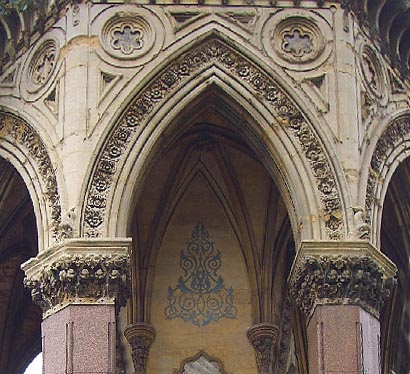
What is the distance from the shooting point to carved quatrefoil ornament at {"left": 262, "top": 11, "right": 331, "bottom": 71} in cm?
2348

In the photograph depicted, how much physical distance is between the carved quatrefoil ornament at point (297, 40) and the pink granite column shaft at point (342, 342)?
→ 338 centimetres

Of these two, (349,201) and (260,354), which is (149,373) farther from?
(349,201)

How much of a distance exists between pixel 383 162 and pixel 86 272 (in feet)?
14.6

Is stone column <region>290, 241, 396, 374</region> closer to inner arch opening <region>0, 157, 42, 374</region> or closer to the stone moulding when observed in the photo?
the stone moulding

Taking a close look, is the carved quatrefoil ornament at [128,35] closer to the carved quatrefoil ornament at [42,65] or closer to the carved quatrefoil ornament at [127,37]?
the carved quatrefoil ornament at [127,37]

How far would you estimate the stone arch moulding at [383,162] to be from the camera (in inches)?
909

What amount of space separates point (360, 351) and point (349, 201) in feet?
6.52

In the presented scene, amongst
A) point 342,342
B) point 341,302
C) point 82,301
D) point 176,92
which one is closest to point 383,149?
point 341,302

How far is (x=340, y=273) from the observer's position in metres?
22.3

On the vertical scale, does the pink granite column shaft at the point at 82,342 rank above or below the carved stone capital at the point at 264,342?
below

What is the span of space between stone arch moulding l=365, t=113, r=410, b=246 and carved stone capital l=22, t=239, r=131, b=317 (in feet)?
10.8

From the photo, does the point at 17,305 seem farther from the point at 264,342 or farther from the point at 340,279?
the point at 340,279

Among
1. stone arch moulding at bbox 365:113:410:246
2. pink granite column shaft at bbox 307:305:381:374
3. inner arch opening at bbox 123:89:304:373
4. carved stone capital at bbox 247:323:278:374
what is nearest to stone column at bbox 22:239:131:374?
pink granite column shaft at bbox 307:305:381:374

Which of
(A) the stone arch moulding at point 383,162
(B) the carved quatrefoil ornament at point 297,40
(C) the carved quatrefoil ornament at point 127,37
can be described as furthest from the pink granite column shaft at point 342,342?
(C) the carved quatrefoil ornament at point 127,37
